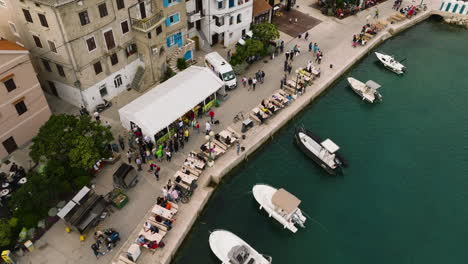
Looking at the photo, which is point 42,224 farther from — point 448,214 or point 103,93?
point 448,214

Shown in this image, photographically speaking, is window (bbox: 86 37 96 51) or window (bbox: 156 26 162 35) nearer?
window (bbox: 86 37 96 51)

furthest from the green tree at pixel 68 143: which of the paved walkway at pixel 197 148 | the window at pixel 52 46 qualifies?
the window at pixel 52 46

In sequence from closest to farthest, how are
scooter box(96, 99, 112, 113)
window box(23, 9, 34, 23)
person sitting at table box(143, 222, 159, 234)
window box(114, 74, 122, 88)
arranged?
person sitting at table box(143, 222, 159, 234)
window box(23, 9, 34, 23)
scooter box(96, 99, 112, 113)
window box(114, 74, 122, 88)

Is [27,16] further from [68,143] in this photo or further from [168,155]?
[168,155]

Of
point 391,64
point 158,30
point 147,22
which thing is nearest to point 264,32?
point 158,30

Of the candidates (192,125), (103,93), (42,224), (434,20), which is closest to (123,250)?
(42,224)

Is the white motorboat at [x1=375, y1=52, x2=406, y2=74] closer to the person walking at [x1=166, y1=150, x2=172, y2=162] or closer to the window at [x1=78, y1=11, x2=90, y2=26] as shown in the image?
the person walking at [x1=166, y1=150, x2=172, y2=162]

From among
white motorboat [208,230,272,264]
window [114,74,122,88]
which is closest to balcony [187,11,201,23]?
window [114,74,122,88]
